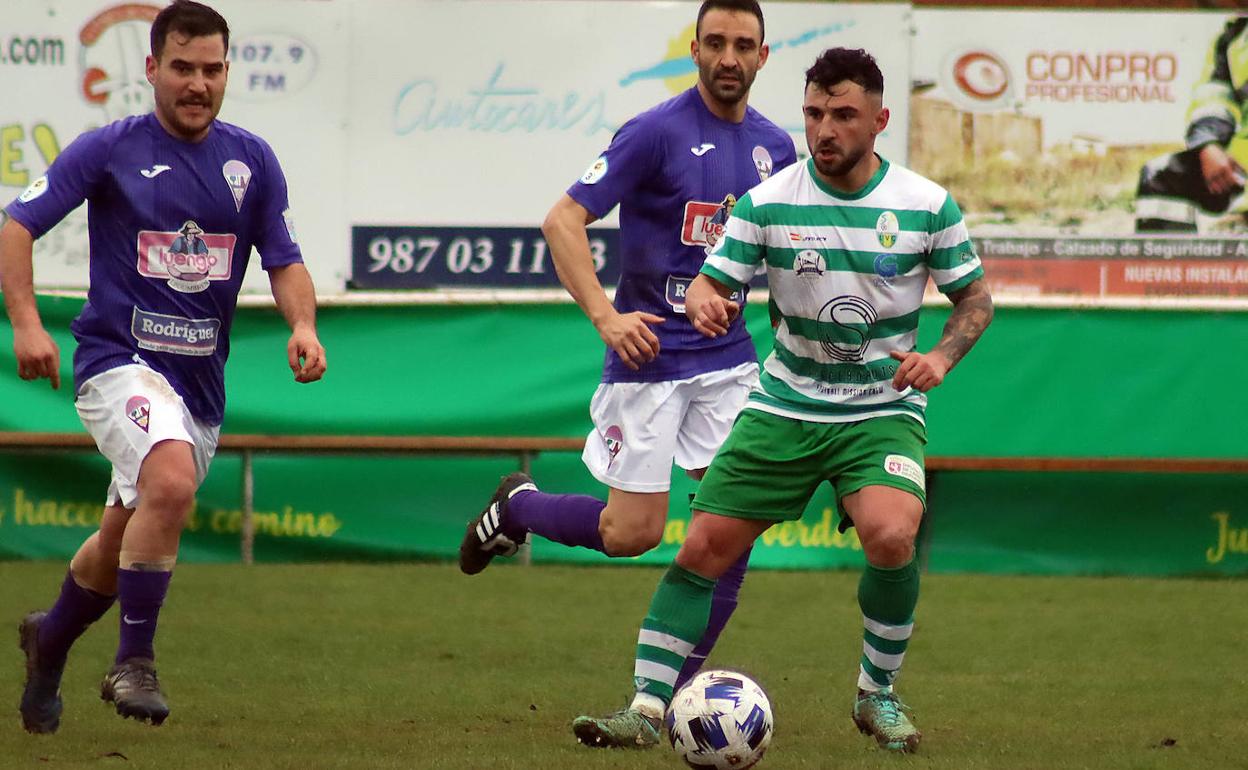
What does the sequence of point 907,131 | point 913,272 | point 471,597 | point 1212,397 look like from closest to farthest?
point 913,272, point 471,597, point 1212,397, point 907,131

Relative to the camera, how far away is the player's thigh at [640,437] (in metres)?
6.46

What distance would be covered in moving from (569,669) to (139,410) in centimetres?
221

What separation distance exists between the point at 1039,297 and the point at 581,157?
2702 mm

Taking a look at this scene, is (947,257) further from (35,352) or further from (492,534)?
(35,352)

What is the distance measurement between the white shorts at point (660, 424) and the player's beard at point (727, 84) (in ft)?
2.80

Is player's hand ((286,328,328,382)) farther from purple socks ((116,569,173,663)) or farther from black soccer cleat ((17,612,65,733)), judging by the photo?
black soccer cleat ((17,612,65,733))

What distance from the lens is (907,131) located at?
1165 centimetres

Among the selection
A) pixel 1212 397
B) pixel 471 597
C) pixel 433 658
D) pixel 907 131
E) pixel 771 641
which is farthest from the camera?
pixel 907 131

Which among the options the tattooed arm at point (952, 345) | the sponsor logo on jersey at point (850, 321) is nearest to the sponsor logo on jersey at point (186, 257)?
the sponsor logo on jersey at point (850, 321)

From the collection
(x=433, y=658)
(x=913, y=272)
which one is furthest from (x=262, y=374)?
(x=913, y=272)

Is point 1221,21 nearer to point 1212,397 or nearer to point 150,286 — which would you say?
point 1212,397

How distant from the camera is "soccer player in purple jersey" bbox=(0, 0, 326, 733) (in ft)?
18.8

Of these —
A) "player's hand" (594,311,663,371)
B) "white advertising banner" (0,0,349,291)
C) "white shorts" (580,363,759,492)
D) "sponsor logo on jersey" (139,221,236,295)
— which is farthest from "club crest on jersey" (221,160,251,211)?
"white advertising banner" (0,0,349,291)

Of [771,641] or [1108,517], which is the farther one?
[1108,517]
